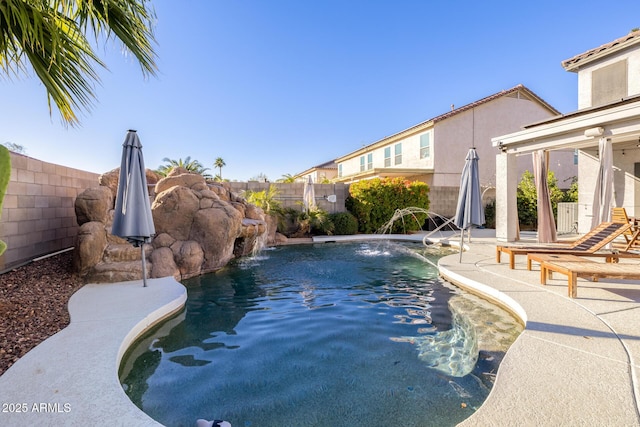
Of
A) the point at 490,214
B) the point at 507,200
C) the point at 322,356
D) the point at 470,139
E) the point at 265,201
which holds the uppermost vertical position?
the point at 470,139

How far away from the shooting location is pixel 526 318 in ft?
14.6

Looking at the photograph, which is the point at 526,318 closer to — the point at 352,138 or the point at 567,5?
the point at 567,5

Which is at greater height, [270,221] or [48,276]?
[270,221]

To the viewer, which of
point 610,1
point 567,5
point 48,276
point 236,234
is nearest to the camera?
point 48,276

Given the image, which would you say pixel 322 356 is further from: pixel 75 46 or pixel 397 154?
pixel 397 154

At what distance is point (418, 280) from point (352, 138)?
1194 inches

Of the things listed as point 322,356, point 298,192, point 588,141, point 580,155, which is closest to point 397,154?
point 298,192

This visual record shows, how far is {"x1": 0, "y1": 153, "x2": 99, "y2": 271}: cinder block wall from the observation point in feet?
21.4

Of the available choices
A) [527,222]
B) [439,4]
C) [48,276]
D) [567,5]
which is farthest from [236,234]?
[527,222]

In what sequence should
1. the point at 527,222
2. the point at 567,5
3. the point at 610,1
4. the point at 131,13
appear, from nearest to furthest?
1. the point at 131,13
2. the point at 610,1
3. the point at 567,5
4. the point at 527,222

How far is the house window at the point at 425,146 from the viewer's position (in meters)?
21.0

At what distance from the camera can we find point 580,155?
12.8 m

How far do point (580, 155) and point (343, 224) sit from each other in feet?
33.6

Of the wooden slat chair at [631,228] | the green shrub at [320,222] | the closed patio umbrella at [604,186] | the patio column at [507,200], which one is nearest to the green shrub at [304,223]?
the green shrub at [320,222]
